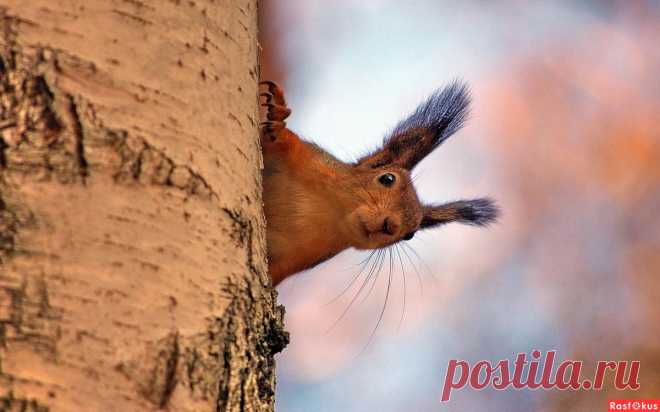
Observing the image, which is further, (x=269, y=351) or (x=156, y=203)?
(x=269, y=351)

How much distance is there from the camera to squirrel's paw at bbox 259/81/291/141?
2.24m

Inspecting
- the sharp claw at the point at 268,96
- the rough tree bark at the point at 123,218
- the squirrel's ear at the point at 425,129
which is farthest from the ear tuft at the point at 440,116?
the rough tree bark at the point at 123,218

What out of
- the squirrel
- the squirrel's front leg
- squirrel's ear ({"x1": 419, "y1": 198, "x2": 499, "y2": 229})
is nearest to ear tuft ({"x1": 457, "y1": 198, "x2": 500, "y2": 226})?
squirrel's ear ({"x1": 419, "y1": 198, "x2": 499, "y2": 229})

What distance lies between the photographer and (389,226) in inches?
99.8

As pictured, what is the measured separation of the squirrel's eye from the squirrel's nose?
0.14m

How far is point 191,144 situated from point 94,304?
0.83ft

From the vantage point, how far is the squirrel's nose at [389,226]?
253 cm

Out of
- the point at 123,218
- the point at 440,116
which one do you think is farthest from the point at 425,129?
the point at 123,218

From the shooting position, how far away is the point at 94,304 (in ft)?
3.27

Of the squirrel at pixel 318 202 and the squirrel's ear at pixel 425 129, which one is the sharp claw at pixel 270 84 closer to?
the squirrel at pixel 318 202

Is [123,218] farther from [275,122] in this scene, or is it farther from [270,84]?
[275,122]

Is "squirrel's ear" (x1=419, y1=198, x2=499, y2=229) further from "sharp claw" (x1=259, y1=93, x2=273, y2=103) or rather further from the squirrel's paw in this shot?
"sharp claw" (x1=259, y1=93, x2=273, y2=103)

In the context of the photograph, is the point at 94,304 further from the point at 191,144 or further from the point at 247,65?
the point at 247,65

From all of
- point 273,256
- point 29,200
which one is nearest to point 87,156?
point 29,200
